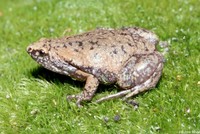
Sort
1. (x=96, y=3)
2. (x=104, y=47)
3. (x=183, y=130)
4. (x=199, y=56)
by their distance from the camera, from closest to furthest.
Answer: (x=183, y=130), (x=104, y=47), (x=199, y=56), (x=96, y=3)

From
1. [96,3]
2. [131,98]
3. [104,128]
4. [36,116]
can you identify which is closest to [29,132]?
[36,116]

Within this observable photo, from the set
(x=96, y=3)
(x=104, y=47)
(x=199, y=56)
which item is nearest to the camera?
(x=104, y=47)

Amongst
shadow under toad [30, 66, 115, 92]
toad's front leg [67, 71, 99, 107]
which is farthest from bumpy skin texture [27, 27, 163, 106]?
shadow under toad [30, 66, 115, 92]

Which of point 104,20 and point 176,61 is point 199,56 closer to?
point 176,61

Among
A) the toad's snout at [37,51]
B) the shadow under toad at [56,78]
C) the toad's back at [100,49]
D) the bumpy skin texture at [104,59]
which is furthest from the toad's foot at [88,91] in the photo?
the toad's snout at [37,51]

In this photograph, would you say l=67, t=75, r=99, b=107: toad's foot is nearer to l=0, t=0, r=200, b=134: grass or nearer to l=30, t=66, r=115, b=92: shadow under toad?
l=0, t=0, r=200, b=134: grass

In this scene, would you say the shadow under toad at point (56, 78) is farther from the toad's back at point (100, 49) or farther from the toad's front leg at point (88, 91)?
the toad's back at point (100, 49)

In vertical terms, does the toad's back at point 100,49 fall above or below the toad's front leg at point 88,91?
above
